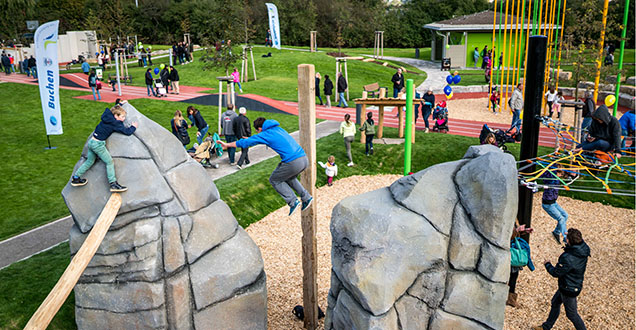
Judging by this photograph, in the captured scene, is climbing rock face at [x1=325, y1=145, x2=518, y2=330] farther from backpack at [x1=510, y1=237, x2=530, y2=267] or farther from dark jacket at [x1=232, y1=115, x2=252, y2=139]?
dark jacket at [x1=232, y1=115, x2=252, y2=139]

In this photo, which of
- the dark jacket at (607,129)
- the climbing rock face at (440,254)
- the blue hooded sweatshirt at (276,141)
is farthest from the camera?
the dark jacket at (607,129)

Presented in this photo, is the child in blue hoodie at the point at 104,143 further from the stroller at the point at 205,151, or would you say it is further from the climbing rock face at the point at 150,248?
the stroller at the point at 205,151

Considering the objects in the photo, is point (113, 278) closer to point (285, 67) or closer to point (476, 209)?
point (476, 209)

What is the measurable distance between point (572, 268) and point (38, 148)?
17144 millimetres

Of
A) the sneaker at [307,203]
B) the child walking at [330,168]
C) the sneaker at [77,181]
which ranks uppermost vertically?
the sneaker at [77,181]

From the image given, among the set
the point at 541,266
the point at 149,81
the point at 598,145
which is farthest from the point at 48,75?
the point at 598,145

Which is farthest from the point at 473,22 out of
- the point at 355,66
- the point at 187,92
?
the point at 187,92

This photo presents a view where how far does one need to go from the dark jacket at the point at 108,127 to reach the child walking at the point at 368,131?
10.6 m

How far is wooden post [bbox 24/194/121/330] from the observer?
20.0ft

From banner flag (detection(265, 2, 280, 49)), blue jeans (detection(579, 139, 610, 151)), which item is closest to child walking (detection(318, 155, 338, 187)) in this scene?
blue jeans (detection(579, 139, 610, 151))

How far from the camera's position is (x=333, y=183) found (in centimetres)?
1622

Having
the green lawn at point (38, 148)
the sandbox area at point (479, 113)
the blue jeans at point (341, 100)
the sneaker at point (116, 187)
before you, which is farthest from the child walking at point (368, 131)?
the sneaker at point (116, 187)

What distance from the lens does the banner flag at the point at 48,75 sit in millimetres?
14625

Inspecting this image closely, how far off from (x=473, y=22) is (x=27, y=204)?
40.2m
